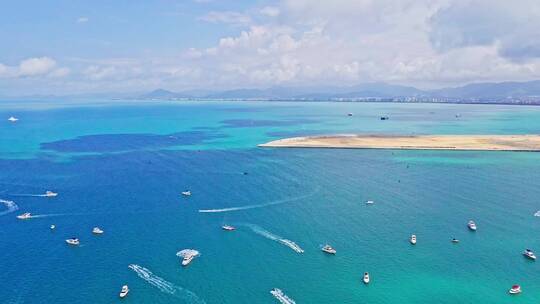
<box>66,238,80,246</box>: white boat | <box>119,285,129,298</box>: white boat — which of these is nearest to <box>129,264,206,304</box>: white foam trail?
<box>119,285,129,298</box>: white boat

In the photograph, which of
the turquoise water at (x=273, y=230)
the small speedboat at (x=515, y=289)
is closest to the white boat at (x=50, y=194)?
the turquoise water at (x=273, y=230)

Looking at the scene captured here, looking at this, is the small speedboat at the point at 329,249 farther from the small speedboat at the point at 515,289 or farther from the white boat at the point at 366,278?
the small speedboat at the point at 515,289

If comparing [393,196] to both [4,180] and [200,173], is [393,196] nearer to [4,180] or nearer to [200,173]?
[200,173]

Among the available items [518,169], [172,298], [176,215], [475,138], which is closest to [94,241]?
[176,215]

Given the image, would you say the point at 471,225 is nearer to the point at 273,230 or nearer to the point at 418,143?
the point at 273,230

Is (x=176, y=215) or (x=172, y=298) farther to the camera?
(x=176, y=215)

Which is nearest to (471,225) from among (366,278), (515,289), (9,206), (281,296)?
(515,289)

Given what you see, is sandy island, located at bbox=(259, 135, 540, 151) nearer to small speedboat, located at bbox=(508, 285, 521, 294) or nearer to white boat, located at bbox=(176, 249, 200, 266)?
white boat, located at bbox=(176, 249, 200, 266)
